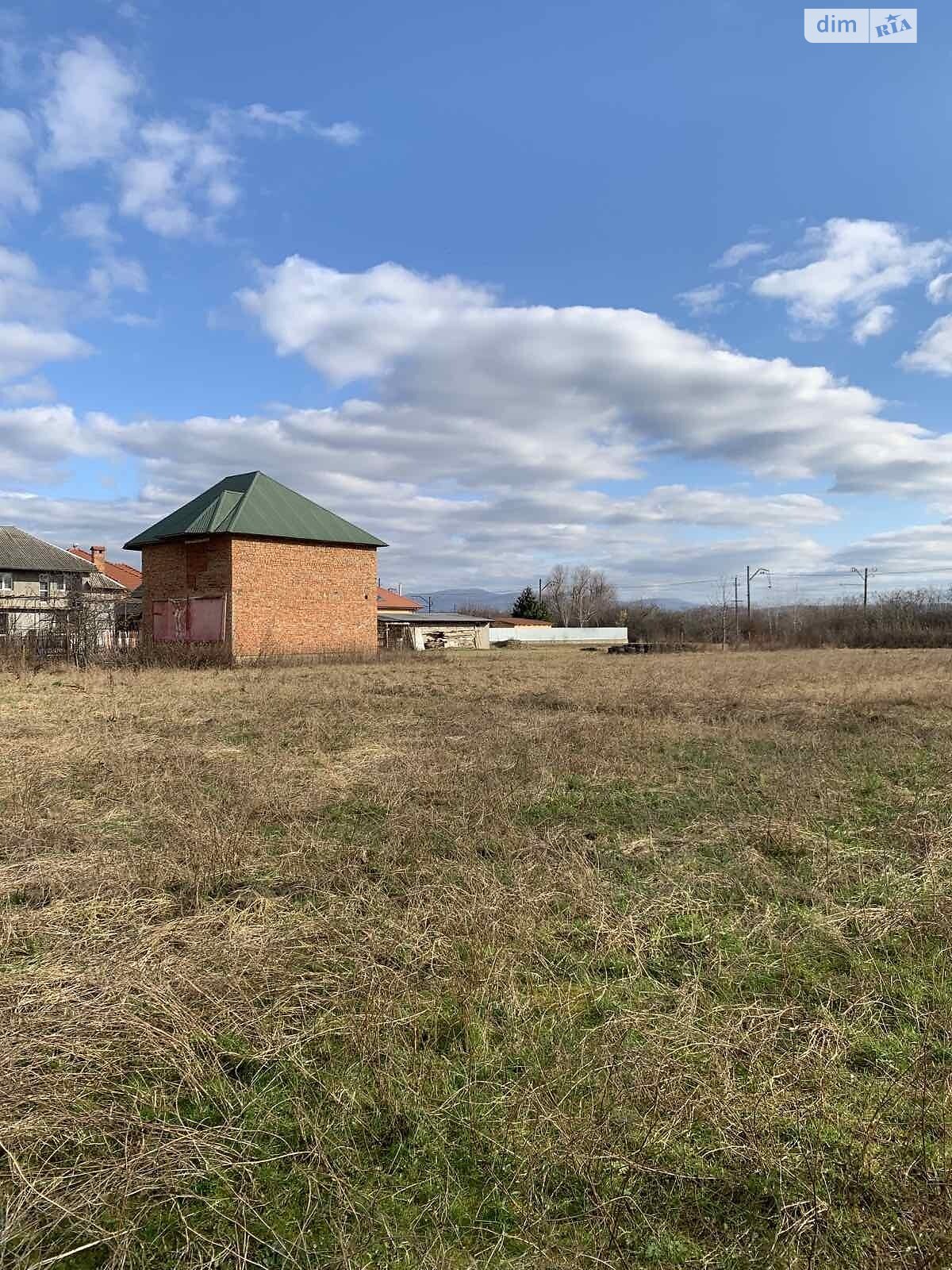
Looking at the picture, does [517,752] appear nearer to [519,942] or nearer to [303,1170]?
[519,942]

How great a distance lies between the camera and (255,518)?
29172 millimetres

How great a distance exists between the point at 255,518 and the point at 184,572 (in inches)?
144

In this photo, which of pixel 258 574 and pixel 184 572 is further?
pixel 184 572

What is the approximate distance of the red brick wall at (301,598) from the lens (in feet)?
93.2

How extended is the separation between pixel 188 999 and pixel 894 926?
11.4 ft

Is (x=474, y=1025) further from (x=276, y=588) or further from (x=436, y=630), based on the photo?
(x=436, y=630)

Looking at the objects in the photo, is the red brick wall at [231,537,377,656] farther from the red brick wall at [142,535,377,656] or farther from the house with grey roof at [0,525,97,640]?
the house with grey roof at [0,525,97,640]

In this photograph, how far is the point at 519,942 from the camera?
367 centimetres

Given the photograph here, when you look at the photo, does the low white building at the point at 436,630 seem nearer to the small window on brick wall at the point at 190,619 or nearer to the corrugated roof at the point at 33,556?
the small window on brick wall at the point at 190,619

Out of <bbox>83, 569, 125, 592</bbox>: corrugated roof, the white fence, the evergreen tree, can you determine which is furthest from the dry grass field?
the evergreen tree

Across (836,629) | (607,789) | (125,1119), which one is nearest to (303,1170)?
(125,1119)

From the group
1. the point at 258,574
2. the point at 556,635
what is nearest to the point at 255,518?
the point at 258,574

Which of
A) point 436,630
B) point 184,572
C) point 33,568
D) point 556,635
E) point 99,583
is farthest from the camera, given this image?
point 556,635

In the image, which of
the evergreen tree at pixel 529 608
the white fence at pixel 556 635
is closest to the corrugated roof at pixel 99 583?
the white fence at pixel 556 635
